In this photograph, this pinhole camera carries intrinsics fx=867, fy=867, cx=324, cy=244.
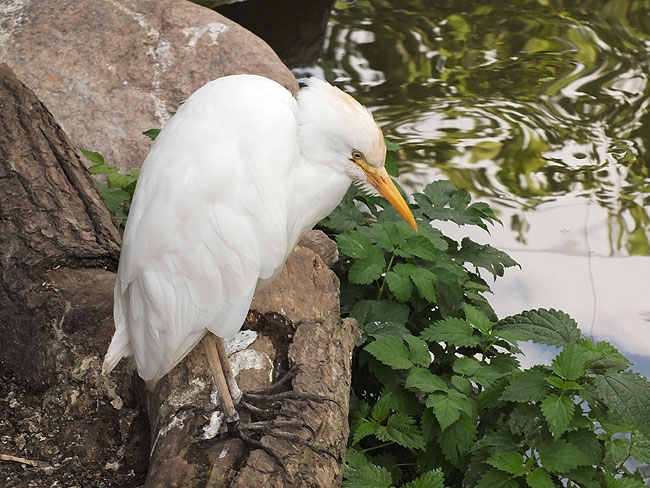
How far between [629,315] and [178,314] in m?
2.35

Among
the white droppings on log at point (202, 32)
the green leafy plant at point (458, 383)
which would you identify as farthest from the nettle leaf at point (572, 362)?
the white droppings on log at point (202, 32)

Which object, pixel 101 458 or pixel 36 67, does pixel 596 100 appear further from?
pixel 101 458

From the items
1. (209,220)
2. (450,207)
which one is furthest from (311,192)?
(450,207)

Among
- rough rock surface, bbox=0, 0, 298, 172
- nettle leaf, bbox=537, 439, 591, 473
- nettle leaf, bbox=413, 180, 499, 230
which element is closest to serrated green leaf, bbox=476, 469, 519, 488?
nettle leaf, bbox=537, 439, 591, 473

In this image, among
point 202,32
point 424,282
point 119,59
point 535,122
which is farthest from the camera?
point 535,122

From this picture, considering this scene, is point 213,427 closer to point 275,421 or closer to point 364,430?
point 275,421

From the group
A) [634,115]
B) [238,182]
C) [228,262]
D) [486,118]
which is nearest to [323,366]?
[228,262]

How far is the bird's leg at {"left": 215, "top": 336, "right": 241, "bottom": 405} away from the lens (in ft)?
7.46

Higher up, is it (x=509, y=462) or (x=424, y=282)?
(x=424, y=282)

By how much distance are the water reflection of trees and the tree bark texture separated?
211 cm

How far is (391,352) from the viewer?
2.65 meters

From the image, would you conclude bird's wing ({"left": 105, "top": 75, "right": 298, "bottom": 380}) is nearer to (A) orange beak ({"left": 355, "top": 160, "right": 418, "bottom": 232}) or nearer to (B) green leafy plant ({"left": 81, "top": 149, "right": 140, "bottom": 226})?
(A) orange beak ({"left": 355, "top": 160, "right": 418, "bottom": 232})

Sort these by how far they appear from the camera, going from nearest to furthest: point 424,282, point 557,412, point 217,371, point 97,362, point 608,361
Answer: point 217,371, point 557,412, point 97,362, point 608,361, point 424,282

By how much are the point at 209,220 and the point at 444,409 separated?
3.03 ft
